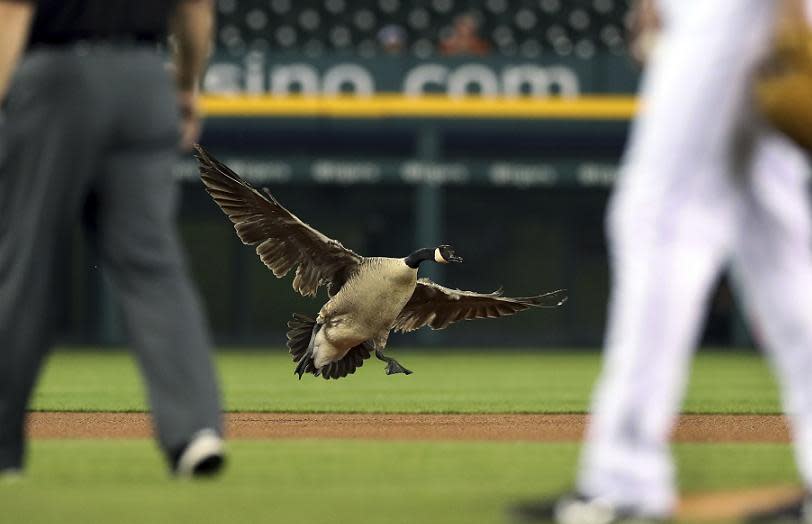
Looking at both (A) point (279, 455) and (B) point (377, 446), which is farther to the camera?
(B) point (377, 446)

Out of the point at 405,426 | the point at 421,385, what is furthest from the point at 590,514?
the point at 421,385

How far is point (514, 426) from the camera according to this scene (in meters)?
7.74

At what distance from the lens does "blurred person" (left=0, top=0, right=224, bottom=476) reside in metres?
4.48

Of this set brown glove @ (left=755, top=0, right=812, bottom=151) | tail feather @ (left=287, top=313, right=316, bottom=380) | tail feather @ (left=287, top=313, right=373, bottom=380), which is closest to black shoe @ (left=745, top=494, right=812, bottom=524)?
brown glove @ (left=755, top=0, right=812, bottom=151)

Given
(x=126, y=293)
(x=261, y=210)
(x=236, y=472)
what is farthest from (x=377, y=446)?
(x=261, y=210)

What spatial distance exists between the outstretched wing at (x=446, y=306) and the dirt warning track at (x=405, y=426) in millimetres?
478

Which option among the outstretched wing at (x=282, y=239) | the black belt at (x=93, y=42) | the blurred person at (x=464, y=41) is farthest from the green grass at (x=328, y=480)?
the blurred person at (x=464, y=41)

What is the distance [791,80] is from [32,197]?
205 cm

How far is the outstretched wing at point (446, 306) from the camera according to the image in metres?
8.45

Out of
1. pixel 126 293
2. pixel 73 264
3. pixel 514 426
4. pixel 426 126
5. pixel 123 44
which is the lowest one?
pixel 73 264

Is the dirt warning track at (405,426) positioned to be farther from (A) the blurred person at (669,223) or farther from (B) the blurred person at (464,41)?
(B) the blurred person at (464,41)

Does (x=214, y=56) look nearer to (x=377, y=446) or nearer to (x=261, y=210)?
(x=261, y=210)

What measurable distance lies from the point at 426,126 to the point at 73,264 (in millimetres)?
4817

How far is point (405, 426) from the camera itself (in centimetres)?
767
